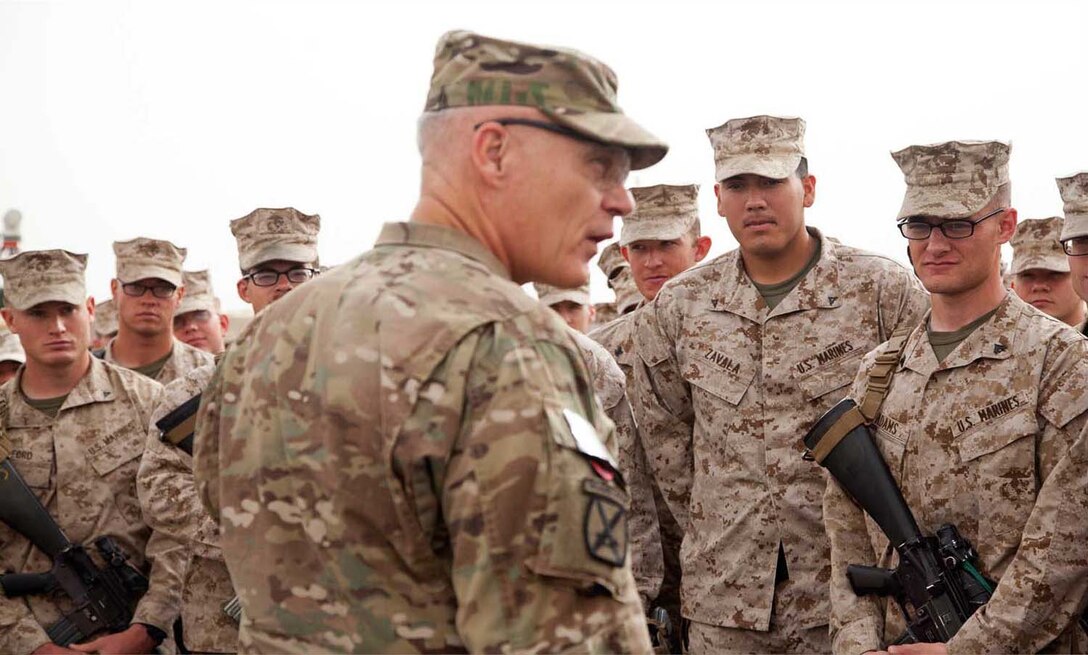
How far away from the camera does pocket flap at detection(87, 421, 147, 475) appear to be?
657cm

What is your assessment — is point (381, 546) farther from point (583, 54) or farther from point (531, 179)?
point (583, 54)

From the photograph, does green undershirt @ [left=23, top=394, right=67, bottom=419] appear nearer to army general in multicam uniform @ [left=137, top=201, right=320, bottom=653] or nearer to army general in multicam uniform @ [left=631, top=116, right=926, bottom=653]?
army general in multicam uniform @ [left=137, top=201, right=320, bottom=653]

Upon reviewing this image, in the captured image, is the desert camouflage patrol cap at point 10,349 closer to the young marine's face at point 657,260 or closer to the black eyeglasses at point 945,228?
the young marine's face at point 657,260

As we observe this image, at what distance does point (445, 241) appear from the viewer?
2326mm

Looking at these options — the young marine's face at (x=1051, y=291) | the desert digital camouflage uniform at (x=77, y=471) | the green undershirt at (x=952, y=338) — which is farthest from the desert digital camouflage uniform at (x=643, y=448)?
the desert digital camouflage uniform at (x=77, y=471)

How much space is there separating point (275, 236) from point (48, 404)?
58.4 inches

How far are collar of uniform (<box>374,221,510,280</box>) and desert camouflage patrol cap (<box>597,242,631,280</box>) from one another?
26.5ft

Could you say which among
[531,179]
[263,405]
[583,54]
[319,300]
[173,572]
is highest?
[583,54]

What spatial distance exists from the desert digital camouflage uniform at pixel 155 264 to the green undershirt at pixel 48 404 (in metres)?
1.07

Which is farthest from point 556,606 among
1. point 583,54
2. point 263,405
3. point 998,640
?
point 998,640

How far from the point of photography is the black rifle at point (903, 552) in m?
4.28

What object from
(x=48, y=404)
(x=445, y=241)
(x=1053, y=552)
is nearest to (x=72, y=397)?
(x=48, y=404)

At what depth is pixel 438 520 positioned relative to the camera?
7.10ft

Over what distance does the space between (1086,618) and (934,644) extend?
19.6 inches
